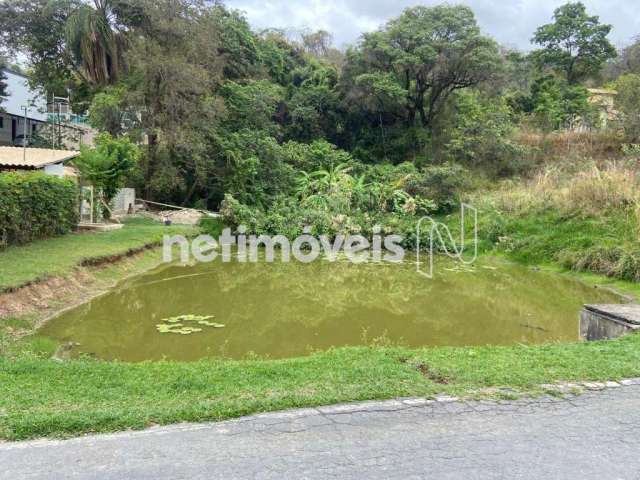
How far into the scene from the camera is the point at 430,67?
1003 inches

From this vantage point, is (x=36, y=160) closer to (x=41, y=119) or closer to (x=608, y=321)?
(x=41, y=119)

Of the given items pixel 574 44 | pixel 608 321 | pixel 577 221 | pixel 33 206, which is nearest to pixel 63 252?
pixel 33 206

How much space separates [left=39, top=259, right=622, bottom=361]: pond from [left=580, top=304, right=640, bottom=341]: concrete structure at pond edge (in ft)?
2.01

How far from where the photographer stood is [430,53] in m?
24.4

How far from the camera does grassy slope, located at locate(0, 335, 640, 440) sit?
152 inches

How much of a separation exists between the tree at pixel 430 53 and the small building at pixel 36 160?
571 inches

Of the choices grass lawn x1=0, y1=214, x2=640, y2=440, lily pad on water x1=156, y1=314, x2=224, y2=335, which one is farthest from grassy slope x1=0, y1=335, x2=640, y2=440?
lily pad on water x1=156, y1=314, x2=224, y2=335

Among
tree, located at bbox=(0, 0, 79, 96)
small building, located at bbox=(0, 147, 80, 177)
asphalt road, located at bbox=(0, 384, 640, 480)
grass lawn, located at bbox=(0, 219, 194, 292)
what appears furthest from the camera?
tree, located at bbox=(0, 0, 79, 96)

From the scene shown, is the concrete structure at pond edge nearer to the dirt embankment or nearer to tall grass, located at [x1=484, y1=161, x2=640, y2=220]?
tall grass, located at [x1=484, y1=161, x2=640, y2=220]

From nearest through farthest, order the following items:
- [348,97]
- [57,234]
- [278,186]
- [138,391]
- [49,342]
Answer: [138,391]
[49,342]
[57,234]
[278,186]
[348,97]

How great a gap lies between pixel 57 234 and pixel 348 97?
17.8 m

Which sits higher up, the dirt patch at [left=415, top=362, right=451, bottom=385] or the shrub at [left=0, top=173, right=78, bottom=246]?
the shrub at [left=0, top=173, right=78, bottom=246]

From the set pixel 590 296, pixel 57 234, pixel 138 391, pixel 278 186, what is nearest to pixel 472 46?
pixel 278 186

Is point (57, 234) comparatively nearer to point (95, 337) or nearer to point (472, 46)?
point (95, 337)
